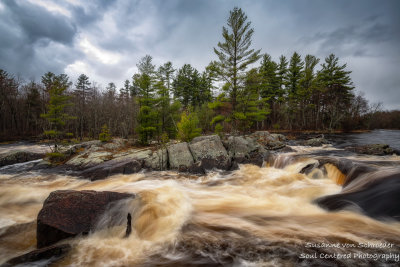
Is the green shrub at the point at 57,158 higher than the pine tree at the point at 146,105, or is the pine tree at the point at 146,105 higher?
the pine tree at the point at 146,105

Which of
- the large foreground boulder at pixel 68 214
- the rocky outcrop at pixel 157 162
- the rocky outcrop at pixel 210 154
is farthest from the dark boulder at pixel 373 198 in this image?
the rocky outcrop at pixel 157 162

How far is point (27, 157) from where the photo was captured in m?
13.5

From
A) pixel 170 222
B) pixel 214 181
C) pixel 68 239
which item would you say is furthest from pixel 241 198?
pixel 68 239

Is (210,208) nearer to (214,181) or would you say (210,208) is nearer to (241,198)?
(241,198)

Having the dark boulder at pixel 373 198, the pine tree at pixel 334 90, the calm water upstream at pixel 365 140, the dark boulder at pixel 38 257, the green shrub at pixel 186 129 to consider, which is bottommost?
the dark boulder at pixel 38 257

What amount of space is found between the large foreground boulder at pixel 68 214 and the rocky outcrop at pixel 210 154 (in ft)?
21.6

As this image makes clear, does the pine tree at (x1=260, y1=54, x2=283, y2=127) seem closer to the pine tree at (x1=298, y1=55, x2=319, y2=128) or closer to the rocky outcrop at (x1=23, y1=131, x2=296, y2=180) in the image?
the pine tree at (x1=298, y1=55, x2=319, y2=128)

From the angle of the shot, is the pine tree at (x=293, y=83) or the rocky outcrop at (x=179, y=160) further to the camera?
the pine tree at (x=293, y=83)

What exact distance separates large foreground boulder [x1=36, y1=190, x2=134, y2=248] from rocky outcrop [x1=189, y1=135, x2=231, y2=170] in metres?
6.60

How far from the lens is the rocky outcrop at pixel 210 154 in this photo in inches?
404

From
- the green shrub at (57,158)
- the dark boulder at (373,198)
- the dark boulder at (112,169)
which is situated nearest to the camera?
the dark boulder at (373,198)

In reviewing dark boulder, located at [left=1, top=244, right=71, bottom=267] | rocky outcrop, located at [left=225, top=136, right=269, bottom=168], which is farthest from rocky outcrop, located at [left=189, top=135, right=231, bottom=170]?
dark boulder, located at [left=1, top=244, right=71, bottom=267]

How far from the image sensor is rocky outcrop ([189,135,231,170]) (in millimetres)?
10266

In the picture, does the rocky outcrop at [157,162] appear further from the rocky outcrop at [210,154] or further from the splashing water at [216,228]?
the splashing water at [216,228]
